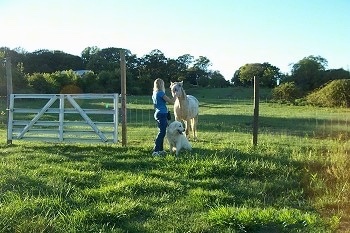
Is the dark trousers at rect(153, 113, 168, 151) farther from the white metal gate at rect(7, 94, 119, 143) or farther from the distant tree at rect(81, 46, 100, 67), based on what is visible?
the distant tree at rect(81, 46, 100, 67)

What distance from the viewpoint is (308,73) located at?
64812 millimetres

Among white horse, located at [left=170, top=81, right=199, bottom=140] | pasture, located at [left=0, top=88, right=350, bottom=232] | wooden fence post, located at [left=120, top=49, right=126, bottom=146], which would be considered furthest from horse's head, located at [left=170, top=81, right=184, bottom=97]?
pasture, located at [left=0, top=88, right=350, bottom=232]

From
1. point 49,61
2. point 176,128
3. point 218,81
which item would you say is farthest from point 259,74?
point 176,128

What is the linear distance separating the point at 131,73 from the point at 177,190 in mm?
61324

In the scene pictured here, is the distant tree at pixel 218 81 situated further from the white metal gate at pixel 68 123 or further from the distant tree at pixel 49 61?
the white metal gate at pixel 68 123

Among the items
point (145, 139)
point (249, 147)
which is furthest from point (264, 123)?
point (249, 147)

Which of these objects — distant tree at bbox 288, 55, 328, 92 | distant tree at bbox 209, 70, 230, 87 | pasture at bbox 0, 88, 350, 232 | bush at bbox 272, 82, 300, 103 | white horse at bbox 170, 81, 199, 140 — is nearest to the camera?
pasture at bbox 0, 88, 350, 232

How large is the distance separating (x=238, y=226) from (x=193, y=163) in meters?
3.62

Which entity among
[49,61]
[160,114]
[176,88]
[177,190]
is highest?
[49,61]

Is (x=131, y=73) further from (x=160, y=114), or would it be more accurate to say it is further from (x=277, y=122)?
(x=160, y=114)

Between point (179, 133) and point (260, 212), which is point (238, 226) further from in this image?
point (179, 133)

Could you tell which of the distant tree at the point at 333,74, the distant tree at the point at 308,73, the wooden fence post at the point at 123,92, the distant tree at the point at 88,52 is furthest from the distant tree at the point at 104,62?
the wooden fence post at the point at 123,92

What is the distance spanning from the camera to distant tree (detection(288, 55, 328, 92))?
60.2 m

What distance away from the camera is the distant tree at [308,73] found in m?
60.2
